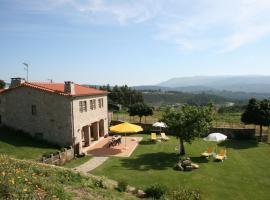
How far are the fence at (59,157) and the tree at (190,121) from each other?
29.5ft

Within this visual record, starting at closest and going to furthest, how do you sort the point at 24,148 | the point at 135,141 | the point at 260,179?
the point at 260,179, the point at 24,148, the point at 135,141

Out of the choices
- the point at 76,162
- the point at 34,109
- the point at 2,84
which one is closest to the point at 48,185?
the point at 76,162

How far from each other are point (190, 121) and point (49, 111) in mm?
13012

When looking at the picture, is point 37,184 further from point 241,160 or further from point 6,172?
point 241,160

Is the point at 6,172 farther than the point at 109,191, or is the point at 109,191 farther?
the point at 109,191

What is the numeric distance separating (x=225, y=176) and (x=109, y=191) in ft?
32.5

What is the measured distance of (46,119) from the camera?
1122 inches

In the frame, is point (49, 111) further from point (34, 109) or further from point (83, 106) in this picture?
point (83, 106)

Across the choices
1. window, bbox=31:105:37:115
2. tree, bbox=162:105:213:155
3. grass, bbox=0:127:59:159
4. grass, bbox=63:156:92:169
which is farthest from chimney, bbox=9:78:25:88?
tree, bbox=162:105:213:155

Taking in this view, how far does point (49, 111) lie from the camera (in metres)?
28.3

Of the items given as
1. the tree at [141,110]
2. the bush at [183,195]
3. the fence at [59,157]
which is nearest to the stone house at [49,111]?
the fence at [59,157]

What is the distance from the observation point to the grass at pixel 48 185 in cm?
1031

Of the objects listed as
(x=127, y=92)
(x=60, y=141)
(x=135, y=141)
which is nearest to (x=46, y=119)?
(x=60, y=141)

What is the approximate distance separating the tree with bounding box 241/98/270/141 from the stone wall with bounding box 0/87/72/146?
20.2m
